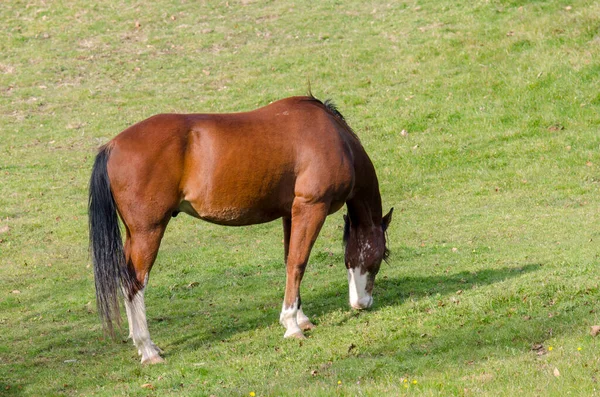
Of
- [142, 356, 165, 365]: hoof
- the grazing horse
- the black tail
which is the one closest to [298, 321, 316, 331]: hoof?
the grazing horse

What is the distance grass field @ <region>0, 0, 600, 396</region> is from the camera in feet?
24.3

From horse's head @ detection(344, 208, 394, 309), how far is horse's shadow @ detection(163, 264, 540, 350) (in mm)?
187

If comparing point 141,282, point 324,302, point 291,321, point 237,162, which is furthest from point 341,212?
point 141,282

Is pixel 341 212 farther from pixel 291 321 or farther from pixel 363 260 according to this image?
pixel 291 321

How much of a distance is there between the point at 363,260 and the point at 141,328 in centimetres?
237

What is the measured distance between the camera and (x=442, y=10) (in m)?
23.1

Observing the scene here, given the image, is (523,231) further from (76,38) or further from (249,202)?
(76,38)

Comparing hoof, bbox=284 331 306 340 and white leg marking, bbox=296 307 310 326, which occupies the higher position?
hoof, bbox=284 331 306 340

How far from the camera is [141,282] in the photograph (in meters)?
7.88

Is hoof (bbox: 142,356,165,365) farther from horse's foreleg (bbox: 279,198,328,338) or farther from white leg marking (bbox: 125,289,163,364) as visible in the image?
horse's foreleg (bbox: 279,198,328,338)

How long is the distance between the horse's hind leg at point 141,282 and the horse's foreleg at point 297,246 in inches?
50.0

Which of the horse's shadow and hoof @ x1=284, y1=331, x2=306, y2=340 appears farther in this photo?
the horse's shadow

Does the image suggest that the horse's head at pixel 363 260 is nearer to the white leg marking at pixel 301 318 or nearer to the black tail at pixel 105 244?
the white leg marking at pixel 301 318

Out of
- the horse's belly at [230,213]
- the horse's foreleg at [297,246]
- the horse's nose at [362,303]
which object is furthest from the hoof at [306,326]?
the horse's belly at [230,213]
